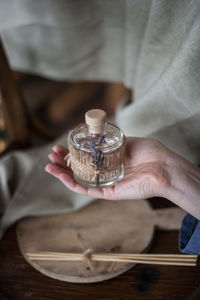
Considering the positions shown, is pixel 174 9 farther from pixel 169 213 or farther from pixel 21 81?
pixel 21 81

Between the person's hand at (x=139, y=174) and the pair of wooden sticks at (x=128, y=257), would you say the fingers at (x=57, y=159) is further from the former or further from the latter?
the pair of wooden sticks at (x=128, y=257)

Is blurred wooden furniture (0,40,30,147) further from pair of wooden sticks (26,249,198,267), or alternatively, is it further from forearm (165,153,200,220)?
forearm (165,153,200,220)

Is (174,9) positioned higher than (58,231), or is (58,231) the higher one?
(174,9)

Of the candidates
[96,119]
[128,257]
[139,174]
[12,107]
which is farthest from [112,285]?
[12,107]

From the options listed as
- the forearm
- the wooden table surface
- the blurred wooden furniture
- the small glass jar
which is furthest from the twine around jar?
the blurred wooden furniture

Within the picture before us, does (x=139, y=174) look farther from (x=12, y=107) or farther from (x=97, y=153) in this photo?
(x=12, y=107)

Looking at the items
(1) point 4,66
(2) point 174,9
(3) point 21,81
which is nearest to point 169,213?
(2) point 174,9
